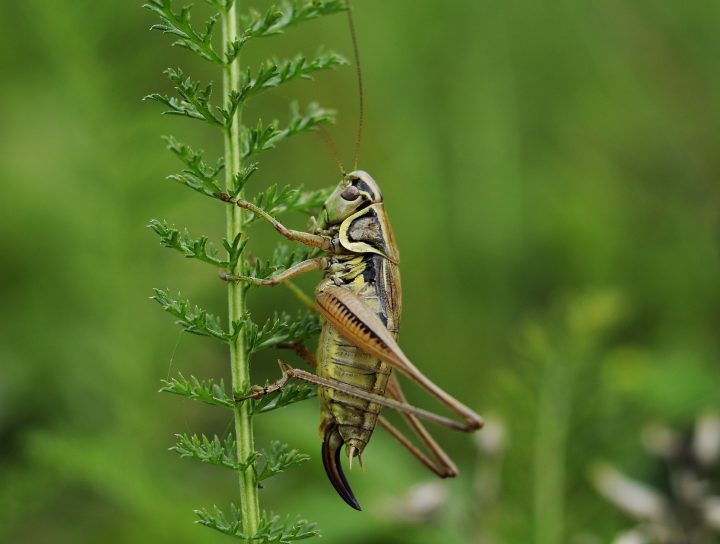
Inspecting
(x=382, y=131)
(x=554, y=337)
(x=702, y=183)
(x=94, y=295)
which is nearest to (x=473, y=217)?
(x=382, y=131)

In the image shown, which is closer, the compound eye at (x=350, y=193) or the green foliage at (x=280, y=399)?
the green foliage at (x=280, y=399)

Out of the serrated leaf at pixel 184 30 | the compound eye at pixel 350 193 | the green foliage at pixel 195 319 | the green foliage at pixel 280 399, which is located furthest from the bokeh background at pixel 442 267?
the serrated leaf at pixel 184 30

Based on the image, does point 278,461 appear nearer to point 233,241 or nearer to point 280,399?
point 280,399

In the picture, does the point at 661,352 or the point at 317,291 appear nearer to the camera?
the point at 317,291

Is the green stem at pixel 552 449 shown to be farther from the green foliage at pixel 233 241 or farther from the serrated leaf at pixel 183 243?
the serrated leaf at pixel 183 243

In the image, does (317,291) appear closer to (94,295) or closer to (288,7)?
(288,7)

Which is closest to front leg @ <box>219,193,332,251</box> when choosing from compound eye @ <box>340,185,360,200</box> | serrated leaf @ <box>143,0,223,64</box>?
compound eye @ <box>340,185,360,200</box>
